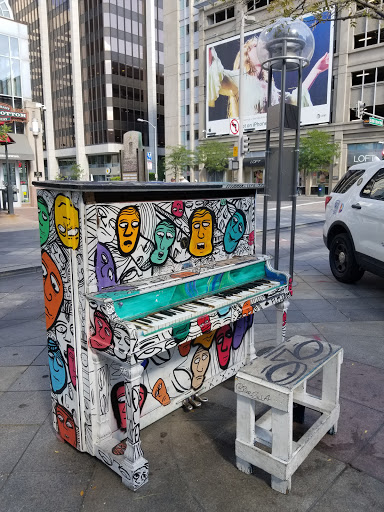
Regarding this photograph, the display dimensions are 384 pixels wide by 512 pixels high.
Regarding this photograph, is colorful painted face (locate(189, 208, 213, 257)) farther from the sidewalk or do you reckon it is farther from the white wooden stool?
the sidewalk

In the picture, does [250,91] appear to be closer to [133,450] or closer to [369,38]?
[369,38]

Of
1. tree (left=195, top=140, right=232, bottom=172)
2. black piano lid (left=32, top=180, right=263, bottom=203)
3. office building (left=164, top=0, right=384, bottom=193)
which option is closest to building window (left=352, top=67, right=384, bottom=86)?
office building (left=164, top=0, right=384, bottom=193)

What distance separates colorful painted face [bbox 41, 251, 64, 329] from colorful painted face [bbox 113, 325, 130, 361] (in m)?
0.59

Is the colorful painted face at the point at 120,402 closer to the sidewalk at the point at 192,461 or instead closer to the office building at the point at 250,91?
the sidewalk at the point at 192,461

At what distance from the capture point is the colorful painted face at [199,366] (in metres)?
3.66

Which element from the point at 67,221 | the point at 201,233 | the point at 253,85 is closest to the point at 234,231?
the point at 201,233

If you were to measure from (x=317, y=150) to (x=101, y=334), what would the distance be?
44623 mm

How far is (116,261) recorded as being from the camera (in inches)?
110

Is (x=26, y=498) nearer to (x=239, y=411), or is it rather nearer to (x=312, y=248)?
(x=239, y=411)

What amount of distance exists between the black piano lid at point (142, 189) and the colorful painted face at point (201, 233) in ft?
0.49

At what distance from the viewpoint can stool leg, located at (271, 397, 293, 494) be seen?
97.7 inches

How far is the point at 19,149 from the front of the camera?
29875 mm

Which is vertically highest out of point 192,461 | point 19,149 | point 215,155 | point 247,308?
point 215,155

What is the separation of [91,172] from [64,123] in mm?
10426
